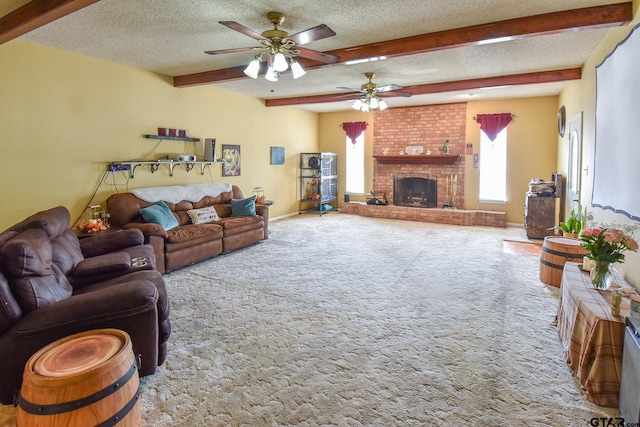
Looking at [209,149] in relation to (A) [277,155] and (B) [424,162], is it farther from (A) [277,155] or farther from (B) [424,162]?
(B) [424,162]

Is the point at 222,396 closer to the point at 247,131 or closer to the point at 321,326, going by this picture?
the point at 321,326

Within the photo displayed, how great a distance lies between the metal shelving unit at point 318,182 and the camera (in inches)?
356

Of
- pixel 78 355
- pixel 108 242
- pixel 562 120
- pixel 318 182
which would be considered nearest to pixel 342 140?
pixel 318 182

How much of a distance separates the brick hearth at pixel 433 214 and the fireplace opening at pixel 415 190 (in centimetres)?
40

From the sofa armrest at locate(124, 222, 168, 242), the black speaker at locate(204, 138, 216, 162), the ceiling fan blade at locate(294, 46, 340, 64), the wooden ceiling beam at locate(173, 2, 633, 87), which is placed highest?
the wooden ceiling beam at locate(173, 2, 633, 87)

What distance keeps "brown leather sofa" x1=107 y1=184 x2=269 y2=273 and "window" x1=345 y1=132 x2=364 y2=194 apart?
398 cm

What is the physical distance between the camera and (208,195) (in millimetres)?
6027

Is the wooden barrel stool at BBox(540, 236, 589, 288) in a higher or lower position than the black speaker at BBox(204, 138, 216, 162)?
lower

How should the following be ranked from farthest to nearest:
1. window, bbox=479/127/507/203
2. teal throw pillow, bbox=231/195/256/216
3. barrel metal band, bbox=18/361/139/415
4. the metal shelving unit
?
1. the metal shelving unit
2. window, bbox=479/127/507/203
3. teal throw pillow, bbox=231/195/256/216
4. barrel metal band, bbox=18/361/139/415

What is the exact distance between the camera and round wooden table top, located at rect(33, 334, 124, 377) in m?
1.44

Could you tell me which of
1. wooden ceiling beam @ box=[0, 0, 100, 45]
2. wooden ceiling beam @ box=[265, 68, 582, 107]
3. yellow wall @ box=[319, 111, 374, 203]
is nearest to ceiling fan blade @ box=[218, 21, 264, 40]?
wooden ceiling beam @ box=[0, 0, 100, 45]

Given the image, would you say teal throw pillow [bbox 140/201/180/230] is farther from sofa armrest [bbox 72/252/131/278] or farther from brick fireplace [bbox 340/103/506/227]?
brick fireplace [bbox 340/103/506/227]

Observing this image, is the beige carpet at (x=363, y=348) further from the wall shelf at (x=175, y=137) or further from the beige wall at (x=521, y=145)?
the beige wall at (x=521, y=145)

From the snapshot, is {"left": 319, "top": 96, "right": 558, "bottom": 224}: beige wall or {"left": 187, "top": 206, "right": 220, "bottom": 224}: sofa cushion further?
{"left": 319, "top": 96, "right": 558, "bottom": 224}: beige wall
